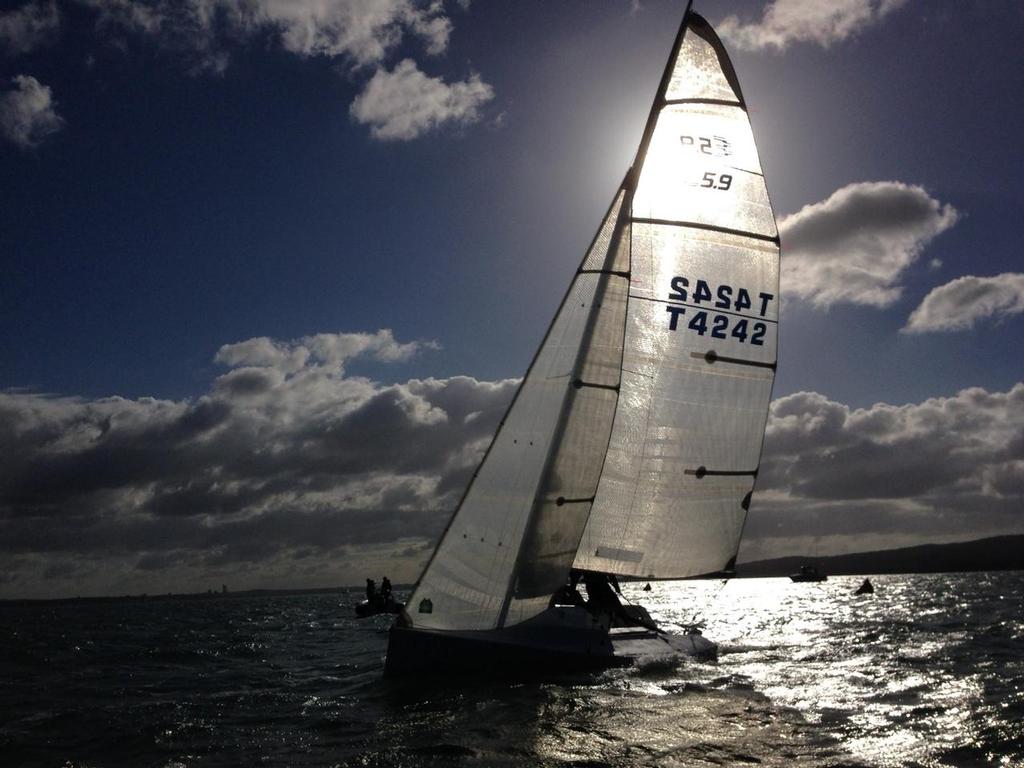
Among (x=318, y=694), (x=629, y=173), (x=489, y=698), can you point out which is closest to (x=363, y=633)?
(x=318, y=694)

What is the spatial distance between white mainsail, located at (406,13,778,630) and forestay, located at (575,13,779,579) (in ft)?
0.10

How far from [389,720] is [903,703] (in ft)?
27.1

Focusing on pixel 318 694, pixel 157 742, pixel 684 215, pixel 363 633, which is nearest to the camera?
pixel 157 742

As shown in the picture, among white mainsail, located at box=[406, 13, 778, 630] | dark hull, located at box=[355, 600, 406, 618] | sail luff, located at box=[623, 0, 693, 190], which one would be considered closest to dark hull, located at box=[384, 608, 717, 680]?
white mainsail, located at box=[406, 13, 778, 630]

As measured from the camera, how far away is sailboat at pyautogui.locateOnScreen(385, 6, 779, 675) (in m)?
15.2

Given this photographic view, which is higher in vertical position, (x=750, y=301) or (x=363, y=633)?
(x=750, y=301)

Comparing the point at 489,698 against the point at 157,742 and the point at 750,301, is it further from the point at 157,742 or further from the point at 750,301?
the point at 750,301

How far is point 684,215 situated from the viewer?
17344 millimetres

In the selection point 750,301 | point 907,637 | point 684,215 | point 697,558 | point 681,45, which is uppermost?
point 681,45

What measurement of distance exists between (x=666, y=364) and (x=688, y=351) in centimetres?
54

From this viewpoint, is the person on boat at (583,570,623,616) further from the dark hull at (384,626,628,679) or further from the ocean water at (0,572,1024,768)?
the dark hull at (384,626,628,679)

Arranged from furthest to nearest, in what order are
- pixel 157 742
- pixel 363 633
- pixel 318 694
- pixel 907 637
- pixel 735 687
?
1. pixel 363 633
2. pixel 907 637
3. pixel 318 694
4. pixel 735 687
5. pixel 157 742

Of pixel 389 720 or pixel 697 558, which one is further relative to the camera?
pixel 697 558

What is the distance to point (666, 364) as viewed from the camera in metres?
17.1
